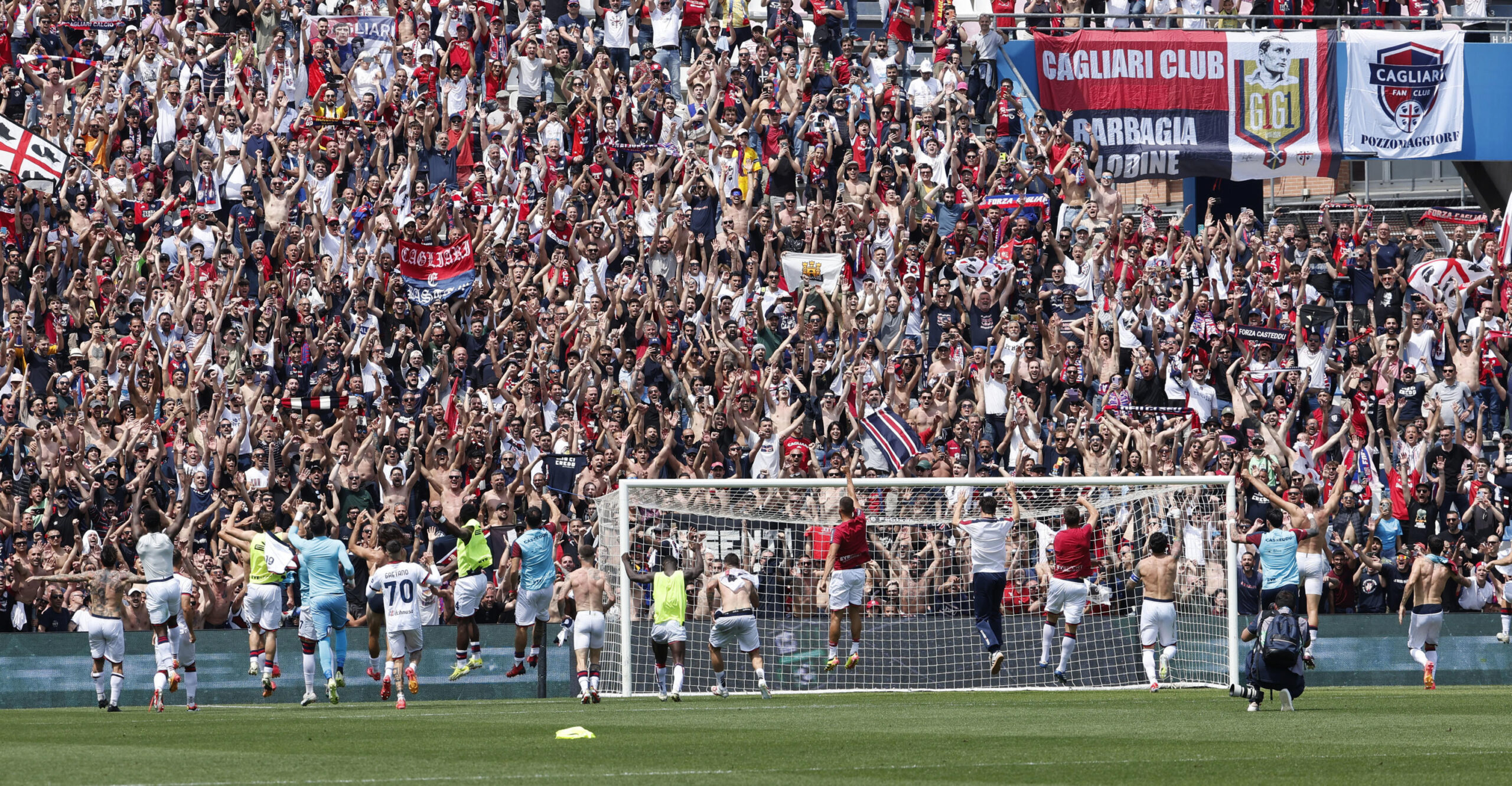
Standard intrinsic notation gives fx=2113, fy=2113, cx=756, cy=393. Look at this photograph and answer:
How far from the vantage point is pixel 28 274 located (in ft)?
86.5

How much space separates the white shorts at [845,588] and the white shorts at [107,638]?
22.8ft

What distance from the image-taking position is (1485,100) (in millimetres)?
34656

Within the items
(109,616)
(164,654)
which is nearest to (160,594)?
(164,654)

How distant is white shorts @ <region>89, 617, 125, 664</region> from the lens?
65.8ft

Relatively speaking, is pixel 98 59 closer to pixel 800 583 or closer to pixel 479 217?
pixel 479 217

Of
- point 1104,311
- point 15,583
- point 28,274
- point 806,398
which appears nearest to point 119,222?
point 28,274

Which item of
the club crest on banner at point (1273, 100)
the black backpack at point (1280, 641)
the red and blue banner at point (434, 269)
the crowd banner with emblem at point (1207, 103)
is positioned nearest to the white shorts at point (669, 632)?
the black backpack at point (1280, 641)

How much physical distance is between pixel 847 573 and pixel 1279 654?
572cm

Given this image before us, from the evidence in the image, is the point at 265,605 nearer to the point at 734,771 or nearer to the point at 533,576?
the point at 533,576

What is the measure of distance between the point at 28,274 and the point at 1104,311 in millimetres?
13641

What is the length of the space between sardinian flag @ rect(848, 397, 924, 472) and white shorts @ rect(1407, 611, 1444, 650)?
5884 mm

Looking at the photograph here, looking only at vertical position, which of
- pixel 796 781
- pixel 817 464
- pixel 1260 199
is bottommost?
pixel 796 781

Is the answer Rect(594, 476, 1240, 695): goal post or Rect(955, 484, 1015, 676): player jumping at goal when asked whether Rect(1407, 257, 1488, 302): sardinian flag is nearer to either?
Rect(594, 476, 1240, 695): goal post

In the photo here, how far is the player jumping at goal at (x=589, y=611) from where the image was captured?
20.1 meters
